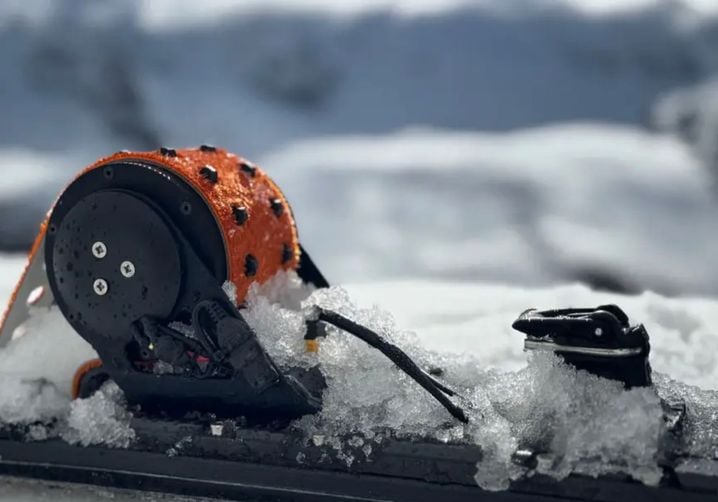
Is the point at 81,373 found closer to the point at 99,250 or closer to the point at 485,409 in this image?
the point at 99,250

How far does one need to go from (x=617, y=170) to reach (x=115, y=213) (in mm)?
3685

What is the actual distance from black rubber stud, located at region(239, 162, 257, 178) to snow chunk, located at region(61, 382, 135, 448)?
0.48 m

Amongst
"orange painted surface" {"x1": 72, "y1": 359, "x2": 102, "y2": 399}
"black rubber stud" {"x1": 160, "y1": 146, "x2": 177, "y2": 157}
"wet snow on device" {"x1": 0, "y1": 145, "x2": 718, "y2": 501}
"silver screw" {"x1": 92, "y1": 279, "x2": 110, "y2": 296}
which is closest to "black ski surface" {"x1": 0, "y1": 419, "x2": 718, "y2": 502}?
"wet snow on device" {"x1": 0, "y1": 145, "x2": 718, "y2": 501}

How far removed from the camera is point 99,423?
1533mm

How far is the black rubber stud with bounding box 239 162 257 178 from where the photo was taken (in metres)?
1.69

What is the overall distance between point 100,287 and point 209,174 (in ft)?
0.88

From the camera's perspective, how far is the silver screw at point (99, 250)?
4.85ft

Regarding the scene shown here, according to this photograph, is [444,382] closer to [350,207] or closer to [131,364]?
[131,364]

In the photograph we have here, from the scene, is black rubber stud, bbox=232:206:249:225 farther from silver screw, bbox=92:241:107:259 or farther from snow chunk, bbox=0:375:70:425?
snow chunk, bbox=0:375:70:425

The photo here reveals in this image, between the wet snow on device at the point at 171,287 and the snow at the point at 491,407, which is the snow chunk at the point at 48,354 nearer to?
the wet snow on device at the point at 171,287

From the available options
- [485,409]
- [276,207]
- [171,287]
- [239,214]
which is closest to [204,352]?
[171,287]

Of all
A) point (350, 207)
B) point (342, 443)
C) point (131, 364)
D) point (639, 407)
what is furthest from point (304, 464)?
point (350, 207)

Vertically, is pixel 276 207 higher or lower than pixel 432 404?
higher

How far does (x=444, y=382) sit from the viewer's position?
60.7 inches
